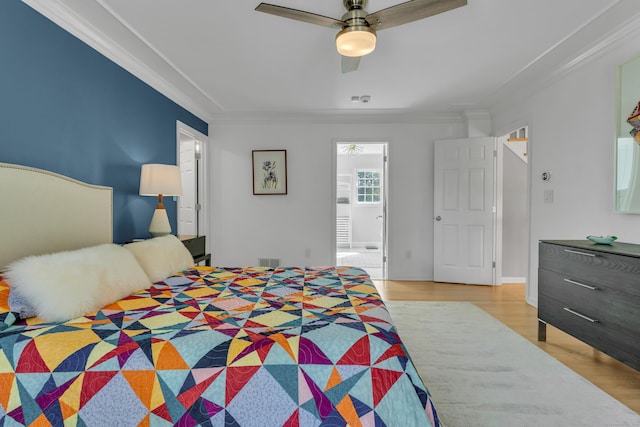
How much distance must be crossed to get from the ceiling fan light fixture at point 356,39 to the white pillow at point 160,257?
184cm

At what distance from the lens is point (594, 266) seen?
7.15ft

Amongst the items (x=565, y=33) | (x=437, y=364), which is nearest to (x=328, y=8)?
(x=565, y=33)

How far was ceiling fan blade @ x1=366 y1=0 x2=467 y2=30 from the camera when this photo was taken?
65.4 inches

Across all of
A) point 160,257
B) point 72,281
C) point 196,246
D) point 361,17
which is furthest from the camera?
point 196,246

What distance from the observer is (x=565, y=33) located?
2.48 metres

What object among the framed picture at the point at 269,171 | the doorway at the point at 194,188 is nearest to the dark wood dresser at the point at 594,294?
the framed picture at the point at 269,171

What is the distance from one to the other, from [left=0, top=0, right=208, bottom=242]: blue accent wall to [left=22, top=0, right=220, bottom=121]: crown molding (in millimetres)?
56

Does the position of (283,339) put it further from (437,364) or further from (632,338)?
(632,338)

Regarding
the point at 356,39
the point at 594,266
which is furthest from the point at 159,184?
the point at 594,266

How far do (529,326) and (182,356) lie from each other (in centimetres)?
309

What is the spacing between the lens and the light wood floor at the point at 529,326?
6.68 ft

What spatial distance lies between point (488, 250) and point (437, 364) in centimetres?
269

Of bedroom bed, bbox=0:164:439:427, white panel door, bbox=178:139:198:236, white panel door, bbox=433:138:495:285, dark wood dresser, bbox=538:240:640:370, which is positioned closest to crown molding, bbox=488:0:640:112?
white panel door, bbox=433:138:495:285

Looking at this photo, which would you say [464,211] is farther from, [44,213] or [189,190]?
[44,213]
